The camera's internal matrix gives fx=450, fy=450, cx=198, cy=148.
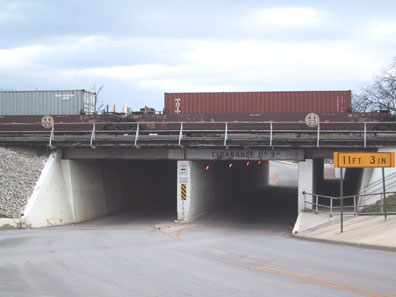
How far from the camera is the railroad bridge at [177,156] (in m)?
21.8

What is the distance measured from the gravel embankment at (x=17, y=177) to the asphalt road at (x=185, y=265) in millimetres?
2461

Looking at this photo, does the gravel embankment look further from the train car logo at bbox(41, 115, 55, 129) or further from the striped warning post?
the striped warning post

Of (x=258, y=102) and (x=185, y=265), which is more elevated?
(x=258, y=102)

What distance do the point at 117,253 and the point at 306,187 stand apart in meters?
11.9

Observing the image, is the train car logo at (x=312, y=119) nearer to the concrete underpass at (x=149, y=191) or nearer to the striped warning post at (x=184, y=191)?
the concrete underpass at (x=149, y=191)

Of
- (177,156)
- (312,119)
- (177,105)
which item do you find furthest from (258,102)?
(177,156)

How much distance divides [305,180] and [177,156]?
6.50m

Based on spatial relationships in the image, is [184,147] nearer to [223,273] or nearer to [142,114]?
[142,114]

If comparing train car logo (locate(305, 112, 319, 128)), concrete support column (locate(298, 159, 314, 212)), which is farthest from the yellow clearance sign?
train car logo (locate(305, 112, 319, 128))

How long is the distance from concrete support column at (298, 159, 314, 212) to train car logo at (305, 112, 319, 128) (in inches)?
154

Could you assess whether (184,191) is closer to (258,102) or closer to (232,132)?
(232,132)

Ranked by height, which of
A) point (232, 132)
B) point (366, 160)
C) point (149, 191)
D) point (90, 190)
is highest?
point (232, 132)

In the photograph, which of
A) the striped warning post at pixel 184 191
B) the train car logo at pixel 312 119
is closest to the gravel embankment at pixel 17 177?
the striped warning post at pixel 184 191

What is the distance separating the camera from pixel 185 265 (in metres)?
10.6
